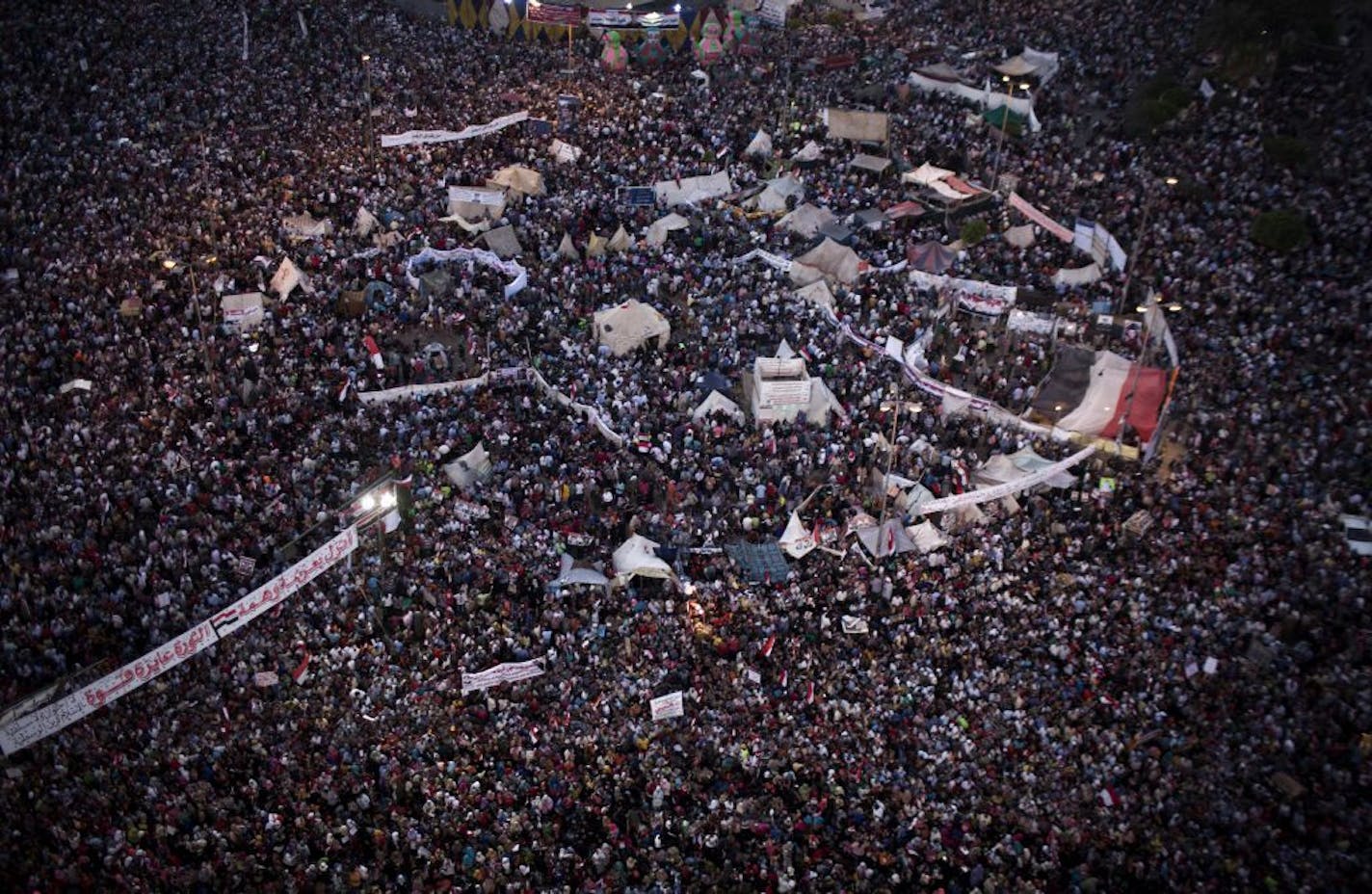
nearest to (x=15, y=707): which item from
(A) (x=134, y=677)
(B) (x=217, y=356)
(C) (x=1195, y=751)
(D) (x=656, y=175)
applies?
(A) (x=134, y=677)

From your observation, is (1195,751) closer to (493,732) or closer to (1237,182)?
(493,732)

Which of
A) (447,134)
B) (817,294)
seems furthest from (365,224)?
(817,294)

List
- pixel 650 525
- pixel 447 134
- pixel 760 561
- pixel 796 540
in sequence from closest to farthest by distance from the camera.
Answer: pixel 760 561 < pixel 796 540 < pixel 650 525 < pixel 447 134

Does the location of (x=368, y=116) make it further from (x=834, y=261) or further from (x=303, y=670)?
(x=303, y=670)

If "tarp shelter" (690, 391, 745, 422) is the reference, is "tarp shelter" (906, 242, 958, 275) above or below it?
above

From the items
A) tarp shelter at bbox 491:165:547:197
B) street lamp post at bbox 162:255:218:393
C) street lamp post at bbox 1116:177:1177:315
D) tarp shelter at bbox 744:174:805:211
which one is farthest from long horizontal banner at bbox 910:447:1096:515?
tarp shelter at bbox 491:165:547:197

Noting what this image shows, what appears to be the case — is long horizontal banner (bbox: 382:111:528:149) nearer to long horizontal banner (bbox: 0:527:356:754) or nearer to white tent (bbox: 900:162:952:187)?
white tent (bbox: 900:162:952:187)
